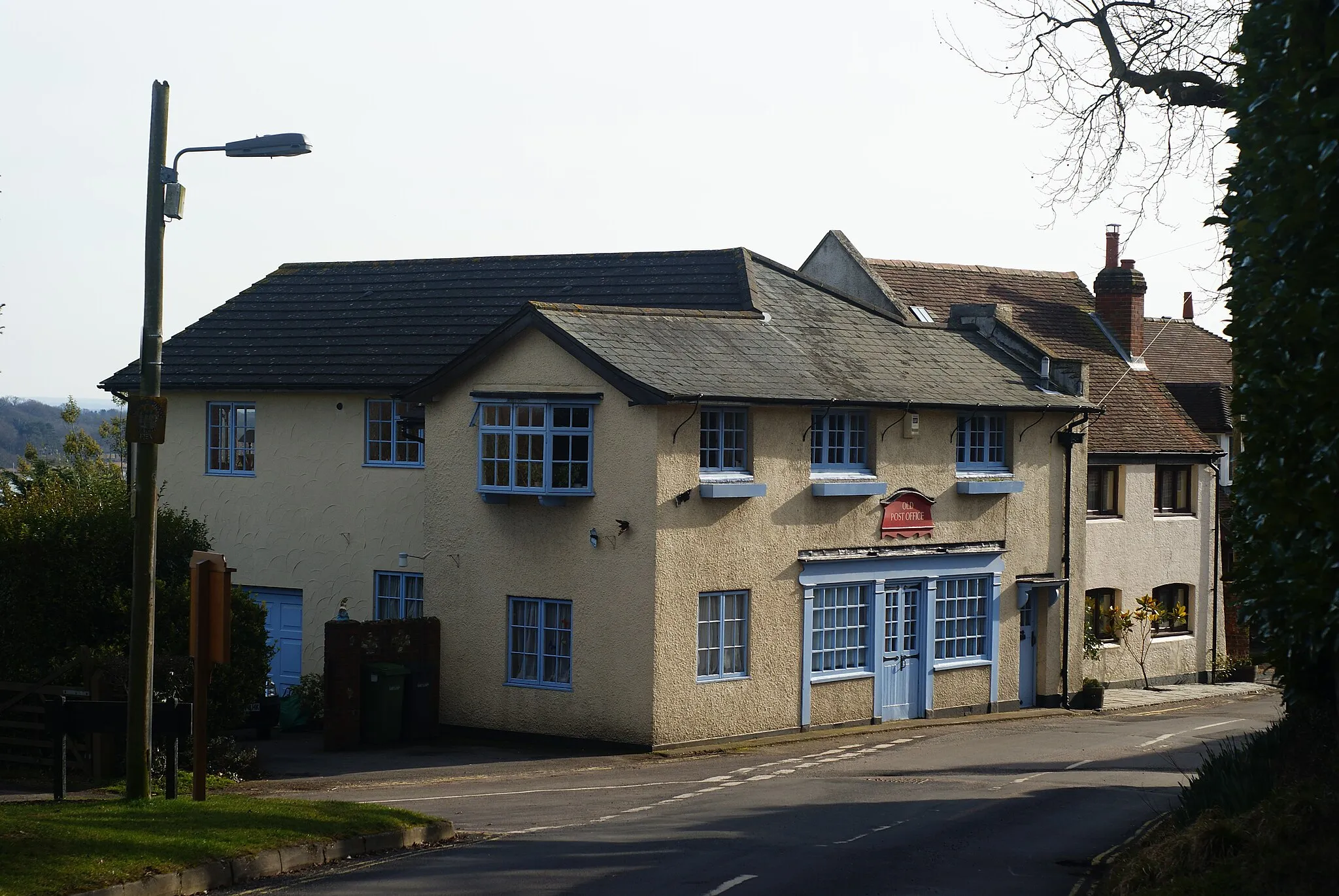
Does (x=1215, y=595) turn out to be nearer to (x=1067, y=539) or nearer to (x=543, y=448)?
(x=1067, y=539)

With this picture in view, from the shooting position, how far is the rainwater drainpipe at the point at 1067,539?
1204 inches

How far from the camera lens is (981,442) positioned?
2919 cm

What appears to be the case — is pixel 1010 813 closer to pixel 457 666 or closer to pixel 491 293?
pixel 457 666

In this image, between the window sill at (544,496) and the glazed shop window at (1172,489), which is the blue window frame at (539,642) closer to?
the window sill at (544,496)

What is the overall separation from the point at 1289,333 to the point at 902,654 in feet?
56.1

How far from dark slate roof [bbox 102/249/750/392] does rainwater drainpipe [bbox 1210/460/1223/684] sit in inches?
596

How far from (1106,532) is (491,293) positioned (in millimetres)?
14670

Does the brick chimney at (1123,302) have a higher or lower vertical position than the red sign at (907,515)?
higher

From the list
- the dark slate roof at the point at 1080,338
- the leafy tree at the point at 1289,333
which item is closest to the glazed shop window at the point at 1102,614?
the dark slate roof at the point at 1080,338

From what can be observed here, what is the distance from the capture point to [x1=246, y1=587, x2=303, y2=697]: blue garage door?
2941cm

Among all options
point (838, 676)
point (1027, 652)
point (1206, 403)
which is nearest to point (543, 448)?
point (838, 676)

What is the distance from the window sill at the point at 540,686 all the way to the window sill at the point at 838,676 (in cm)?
431

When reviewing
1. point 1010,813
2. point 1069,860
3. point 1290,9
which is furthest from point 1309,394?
point 1010,813

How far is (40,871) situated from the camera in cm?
1182
